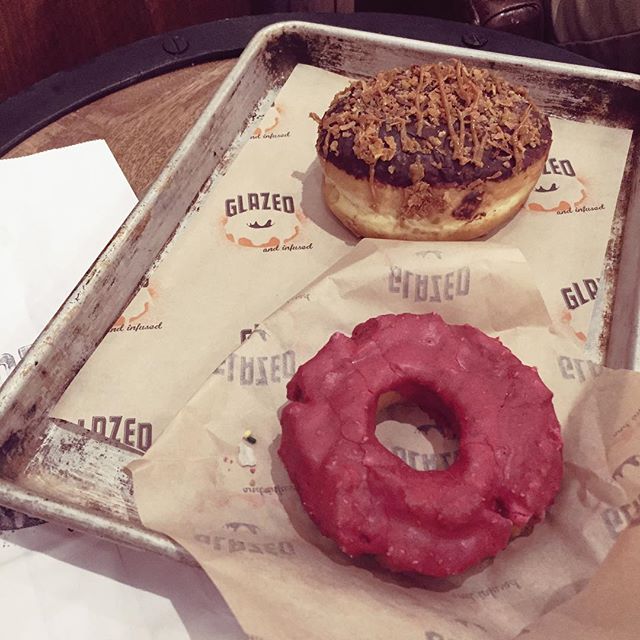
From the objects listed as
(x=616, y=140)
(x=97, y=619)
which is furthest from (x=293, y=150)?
(x=97, y=619)

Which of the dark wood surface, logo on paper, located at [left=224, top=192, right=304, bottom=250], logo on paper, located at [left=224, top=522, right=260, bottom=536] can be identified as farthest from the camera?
the dark wood surface

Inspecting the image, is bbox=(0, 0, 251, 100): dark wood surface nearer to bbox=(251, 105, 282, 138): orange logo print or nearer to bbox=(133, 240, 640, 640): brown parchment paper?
bbox=(251, 105, 282, 138): orange logo print

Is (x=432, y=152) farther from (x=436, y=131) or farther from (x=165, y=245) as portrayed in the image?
(x=165, y=245)

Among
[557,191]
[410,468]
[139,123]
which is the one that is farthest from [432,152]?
[139,123]

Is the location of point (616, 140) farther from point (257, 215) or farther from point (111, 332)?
point (111, 332)

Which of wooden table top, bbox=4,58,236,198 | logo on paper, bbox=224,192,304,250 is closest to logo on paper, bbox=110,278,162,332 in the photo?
logo on paper, bbox=224,192,304,250

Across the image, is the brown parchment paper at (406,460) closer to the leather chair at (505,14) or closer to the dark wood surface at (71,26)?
the leather chair at (505,14)

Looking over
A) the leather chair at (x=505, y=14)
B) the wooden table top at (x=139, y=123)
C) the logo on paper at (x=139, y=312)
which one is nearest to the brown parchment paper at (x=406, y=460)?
the logo on paper at (x=139, y=312)
